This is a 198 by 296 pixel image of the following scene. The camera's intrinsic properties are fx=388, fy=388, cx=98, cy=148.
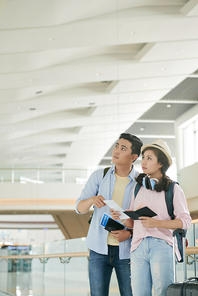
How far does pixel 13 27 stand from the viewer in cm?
675

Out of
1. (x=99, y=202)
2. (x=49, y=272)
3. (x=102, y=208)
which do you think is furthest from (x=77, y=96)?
(x=99, y=202)

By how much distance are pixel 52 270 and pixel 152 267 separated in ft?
15.5

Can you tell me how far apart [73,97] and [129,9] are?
4874 millimetres

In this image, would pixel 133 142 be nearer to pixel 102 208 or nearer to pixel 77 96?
pixel 102 208

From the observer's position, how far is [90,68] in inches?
365

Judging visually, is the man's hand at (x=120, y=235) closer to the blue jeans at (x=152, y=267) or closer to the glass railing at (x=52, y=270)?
the blue jeans at (x=152, y=267)

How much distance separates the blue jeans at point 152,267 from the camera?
2.02 metres

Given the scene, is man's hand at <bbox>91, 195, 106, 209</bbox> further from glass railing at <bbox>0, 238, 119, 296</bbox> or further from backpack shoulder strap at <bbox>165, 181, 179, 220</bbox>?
glass railing at <bbox>0, 238, 119, 296</bbox>

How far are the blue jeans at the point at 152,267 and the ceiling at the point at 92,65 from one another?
4.07 meters

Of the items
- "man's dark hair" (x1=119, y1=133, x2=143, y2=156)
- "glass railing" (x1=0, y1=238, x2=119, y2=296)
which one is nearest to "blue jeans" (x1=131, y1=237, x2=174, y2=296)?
"man's dark hair" (x1=119, y1=133, x2=143, y2=156)

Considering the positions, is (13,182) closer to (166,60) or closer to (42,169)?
(42,169)

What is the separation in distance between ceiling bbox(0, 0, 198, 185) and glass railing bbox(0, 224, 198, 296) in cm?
370

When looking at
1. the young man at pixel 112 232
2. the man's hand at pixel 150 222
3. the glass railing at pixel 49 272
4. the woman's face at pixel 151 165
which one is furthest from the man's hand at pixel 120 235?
the glass railing at pixel 49 272

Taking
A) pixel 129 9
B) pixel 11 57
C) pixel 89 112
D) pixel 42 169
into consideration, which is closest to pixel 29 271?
pixel 11 57
